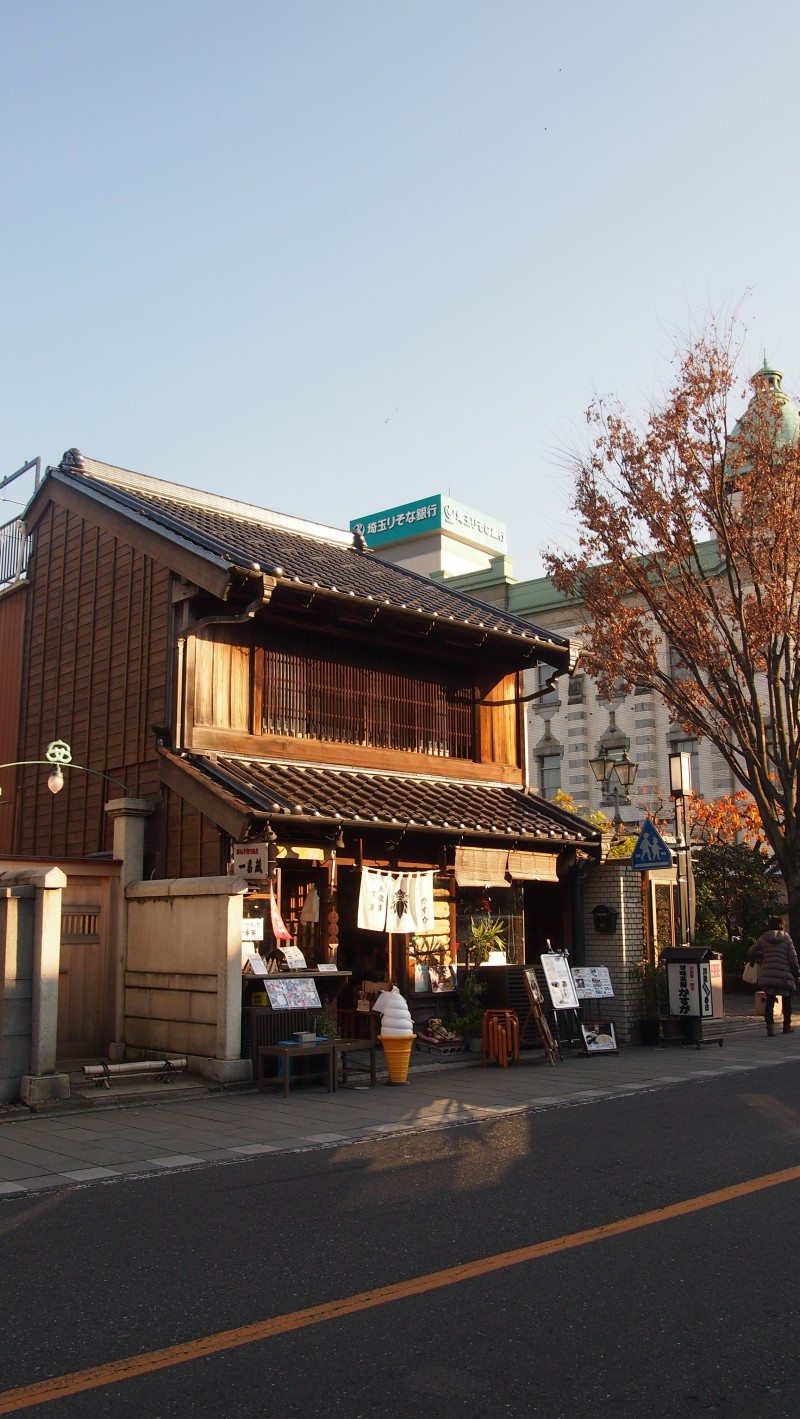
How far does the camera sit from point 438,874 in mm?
17812

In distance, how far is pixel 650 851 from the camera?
1850cm

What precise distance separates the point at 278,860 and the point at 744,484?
1203 cm

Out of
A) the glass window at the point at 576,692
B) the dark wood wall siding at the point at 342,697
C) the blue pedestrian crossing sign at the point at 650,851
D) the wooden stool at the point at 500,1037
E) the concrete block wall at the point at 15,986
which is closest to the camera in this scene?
the concrete block wall at the point at 15,986

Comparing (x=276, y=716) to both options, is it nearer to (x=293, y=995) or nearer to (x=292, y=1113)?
(x=293, y=995)

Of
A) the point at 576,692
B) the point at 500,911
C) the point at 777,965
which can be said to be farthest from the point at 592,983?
the point at 576,692

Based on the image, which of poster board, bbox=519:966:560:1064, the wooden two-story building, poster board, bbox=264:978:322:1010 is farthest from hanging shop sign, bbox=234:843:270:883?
poster board, bbox=519:966:560:1064

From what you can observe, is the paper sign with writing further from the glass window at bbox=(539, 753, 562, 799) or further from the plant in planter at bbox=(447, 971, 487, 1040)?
the glass window at bbox=(539, 753, 562, 799)

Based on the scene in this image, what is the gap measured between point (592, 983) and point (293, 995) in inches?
222

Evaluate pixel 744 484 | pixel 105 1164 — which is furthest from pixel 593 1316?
pixel 744 484

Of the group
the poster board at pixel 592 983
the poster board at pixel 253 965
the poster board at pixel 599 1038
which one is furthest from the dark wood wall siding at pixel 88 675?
the poster board at pixel 599 1038

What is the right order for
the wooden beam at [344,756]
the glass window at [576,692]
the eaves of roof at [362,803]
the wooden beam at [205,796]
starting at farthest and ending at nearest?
the glass window at [576,692] < the wooden beam at [344,756] < the eaves of roof at [362,803] < the wooden beam at [205,796]

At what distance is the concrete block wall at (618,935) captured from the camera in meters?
18.9

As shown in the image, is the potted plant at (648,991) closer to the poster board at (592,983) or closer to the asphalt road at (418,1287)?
the poster board at (592,983)

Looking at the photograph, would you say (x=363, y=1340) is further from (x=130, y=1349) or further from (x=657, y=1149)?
(x=657, y=1149)
